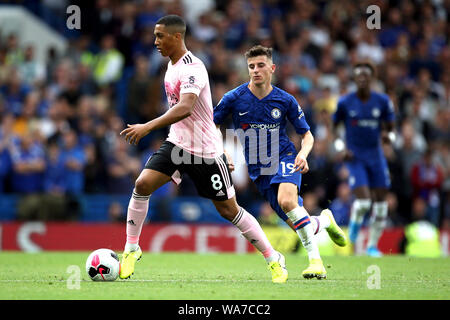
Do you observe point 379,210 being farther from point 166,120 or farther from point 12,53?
point 12,53

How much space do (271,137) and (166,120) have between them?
5.37 ft

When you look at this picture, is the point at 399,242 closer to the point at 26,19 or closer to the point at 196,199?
the point at 196,199

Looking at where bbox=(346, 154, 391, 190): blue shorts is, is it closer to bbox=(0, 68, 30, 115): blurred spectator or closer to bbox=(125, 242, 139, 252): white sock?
bbox=(125, 242, 139, 252): white sock

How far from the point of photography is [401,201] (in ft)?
53.1

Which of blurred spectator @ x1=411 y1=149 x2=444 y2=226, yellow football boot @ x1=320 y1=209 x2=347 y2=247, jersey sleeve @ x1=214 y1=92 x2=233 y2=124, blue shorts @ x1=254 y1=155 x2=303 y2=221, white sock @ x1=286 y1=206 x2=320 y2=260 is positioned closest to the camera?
white sock @ x1=286 y1=206 x2=320 y2=260

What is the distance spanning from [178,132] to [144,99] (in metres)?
8.88

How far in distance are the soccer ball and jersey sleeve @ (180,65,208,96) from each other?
1.79 metres

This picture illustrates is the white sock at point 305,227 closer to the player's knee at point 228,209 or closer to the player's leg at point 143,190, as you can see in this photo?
the player's knee at point 228,209

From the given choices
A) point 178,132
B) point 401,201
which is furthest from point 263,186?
point 401,201

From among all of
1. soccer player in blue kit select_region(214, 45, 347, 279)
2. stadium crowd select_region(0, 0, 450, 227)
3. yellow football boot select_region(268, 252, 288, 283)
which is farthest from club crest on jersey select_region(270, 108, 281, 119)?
stadium crowd select_region(0, 0, 450, 227)

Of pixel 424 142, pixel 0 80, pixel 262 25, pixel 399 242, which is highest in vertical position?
pixel 262 25

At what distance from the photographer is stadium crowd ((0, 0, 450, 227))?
15.5 meters

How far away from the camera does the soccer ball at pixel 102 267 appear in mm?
7914

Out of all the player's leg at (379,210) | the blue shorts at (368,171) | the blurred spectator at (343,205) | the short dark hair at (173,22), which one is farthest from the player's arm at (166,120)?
the blurred spectator at (343,205)
